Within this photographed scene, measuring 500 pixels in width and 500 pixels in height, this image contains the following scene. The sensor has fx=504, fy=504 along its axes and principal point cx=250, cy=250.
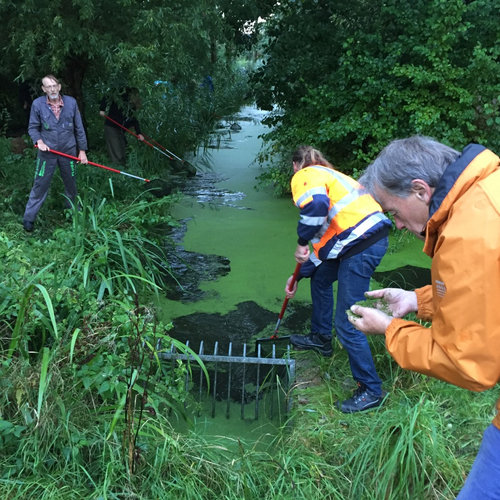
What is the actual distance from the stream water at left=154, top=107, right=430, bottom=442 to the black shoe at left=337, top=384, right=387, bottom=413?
0.51 metres

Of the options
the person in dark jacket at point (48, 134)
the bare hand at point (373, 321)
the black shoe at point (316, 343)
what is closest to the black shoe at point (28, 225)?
the person in dark jacket at point (48, 134)

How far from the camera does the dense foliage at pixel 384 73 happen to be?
5.20 meters

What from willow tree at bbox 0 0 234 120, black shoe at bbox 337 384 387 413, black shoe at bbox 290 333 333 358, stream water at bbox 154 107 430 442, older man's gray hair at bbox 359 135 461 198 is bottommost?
stream water at bbox 154 107 430 442

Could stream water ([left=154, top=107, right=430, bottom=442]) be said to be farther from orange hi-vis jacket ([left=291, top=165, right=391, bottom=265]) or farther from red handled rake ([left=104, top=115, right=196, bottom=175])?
orange hi-vis jacket ([left=291, top=165, right=391, bottom=265])

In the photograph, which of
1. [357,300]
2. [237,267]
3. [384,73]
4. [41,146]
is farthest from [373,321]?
[384,73]

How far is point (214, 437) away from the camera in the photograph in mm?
2574

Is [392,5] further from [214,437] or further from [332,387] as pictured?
[214,437]

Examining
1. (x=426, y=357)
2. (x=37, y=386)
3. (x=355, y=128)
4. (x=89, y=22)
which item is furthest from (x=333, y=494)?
(x=89, y=22)

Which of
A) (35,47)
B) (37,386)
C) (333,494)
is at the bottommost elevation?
(333,494)

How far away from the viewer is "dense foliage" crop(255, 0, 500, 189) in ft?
17.0

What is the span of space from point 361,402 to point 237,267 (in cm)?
226

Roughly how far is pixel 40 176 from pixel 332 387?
3.24 m

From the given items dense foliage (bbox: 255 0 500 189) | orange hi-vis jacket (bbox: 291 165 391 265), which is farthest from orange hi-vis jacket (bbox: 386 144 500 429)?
dense foliage (bbox: 255 0 500 189)

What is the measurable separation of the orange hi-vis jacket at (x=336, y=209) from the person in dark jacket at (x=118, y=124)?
427cm
